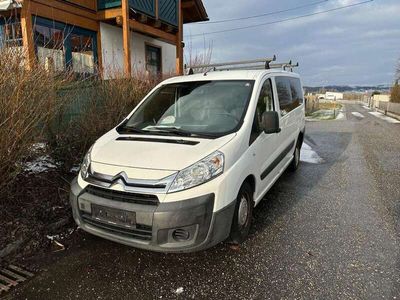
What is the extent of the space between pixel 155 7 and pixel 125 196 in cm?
1165

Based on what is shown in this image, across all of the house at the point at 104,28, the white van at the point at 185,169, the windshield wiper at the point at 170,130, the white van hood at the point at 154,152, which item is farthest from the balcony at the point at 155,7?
the white van hood at the point at 154,152

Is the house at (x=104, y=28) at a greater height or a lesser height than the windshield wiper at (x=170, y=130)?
greater

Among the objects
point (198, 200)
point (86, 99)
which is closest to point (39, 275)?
point (198, 200)

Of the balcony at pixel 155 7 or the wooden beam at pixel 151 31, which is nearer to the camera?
the balcony at pixel 155 7

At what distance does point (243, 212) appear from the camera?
3609 mm

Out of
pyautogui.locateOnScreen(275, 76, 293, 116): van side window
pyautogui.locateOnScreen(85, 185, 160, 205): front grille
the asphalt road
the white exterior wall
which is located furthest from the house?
the asphalt road

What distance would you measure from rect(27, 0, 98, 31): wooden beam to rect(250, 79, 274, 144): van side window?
716 centimetres

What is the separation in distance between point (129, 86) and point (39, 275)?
169 inches

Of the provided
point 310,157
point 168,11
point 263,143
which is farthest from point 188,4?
point 263,143

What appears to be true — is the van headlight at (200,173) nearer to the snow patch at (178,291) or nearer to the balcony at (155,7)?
the snow patch at (178,291)

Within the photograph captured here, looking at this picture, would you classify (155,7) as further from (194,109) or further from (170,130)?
(170,130)

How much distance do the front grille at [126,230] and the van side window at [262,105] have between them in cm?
155

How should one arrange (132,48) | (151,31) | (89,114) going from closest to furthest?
(89,114), (151,31), (132,48)

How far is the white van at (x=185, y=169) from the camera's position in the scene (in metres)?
2.90
